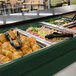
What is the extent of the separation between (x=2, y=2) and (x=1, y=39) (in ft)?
38.5

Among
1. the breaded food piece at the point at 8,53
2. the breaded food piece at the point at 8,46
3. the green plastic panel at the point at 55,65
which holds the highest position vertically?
the breaded food piece at the point at 8,46

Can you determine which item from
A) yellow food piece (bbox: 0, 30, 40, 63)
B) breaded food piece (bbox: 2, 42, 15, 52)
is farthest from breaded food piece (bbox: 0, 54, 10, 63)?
breaded food piece (bbox: 2, 42, 15, 52)

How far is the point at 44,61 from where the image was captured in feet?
4.87

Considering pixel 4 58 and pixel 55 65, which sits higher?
pixel 4 58

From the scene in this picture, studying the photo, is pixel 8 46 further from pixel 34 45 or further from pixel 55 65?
pixel 55 65

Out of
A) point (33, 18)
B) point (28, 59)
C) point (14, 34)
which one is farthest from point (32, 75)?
point (33, 18)

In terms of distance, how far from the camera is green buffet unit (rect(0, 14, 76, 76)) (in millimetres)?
1214

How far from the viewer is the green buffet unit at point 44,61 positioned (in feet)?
3.98

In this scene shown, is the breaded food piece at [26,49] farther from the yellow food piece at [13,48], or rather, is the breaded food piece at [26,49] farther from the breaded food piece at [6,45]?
the breaded food piece at [6,45]

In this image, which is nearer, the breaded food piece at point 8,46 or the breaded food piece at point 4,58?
the breaded food piece at point 4,58

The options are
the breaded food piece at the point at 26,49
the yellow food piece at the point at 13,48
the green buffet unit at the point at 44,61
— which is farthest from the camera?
the breaded food piece at the point at 26,49

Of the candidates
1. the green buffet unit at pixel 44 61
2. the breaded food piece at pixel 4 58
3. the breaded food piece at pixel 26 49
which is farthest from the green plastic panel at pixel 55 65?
the breaded food piece at pixel 4 58

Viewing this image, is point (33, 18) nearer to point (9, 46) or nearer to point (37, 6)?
point (9, 46)

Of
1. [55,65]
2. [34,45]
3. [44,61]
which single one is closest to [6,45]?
[34,45]
